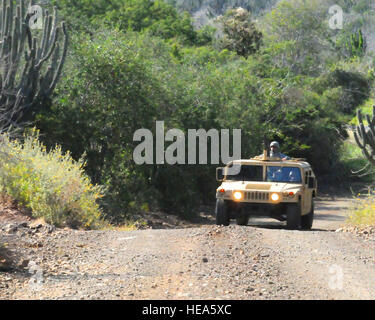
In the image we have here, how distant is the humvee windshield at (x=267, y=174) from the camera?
15812mm

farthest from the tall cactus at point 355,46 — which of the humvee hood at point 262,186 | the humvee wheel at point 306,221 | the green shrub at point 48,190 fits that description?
the green shrub at point 48,190

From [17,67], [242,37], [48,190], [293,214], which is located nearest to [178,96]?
[17,67]

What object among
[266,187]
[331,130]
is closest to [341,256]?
[266,187]

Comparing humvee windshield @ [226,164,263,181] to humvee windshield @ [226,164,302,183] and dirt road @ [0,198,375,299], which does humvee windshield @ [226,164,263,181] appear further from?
dirt road @ [0,198,375,299]

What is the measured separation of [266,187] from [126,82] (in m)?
8.11

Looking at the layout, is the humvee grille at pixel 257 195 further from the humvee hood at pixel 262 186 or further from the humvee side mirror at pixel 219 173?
the humvee side mirror at pixel 219 173

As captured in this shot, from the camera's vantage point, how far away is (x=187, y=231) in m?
13.3

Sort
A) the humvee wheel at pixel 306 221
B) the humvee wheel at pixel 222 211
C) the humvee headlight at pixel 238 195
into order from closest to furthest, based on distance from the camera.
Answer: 1. the humvee headlight at pixel 238 195
2. the humvee wheel at pixel 222 211
3. the humvee wheel at pixel 306 221

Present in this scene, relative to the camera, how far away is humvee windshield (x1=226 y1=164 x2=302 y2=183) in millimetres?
15812

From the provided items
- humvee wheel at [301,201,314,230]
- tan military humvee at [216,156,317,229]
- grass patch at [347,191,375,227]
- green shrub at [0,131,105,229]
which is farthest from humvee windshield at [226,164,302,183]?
green shrub at [0,131,105,229]

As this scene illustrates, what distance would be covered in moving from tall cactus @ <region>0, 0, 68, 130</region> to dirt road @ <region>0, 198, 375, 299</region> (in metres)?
6.88

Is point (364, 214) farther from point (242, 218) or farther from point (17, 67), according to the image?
point (17, 67)

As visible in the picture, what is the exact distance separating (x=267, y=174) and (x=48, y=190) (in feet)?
15.5
